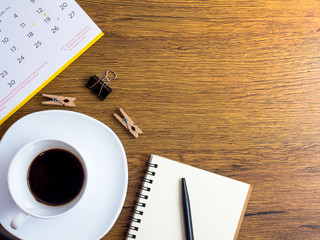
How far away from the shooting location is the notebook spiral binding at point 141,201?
72 centimetres

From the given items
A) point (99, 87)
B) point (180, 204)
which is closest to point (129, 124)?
point (99, 87)

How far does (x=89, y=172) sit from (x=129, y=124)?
0.46 ft

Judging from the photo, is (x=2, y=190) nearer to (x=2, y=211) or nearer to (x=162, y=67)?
(x=2, y=211)

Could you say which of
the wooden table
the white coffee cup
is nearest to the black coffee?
the white coffee cup

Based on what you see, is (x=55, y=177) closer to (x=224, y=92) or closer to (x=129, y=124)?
(x=129, y=124)

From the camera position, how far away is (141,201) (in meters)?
0.73

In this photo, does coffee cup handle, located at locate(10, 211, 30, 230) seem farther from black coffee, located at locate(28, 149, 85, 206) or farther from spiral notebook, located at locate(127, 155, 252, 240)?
spiral notebook, located at locate(127, 155, 252, 240)

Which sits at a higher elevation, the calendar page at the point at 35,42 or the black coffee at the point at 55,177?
the calendar page at the point at 35,42

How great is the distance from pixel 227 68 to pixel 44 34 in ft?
1.44

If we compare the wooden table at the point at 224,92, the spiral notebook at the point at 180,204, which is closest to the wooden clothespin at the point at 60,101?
the wooden table at the point at 224,92

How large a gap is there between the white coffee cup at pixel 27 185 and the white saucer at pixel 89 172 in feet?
0.09

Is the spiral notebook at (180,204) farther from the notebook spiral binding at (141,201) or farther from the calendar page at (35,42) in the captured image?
the calendar page at (35,42)

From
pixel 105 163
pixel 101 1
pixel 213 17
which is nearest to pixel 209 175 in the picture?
pixel 105 163

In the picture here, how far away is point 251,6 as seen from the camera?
78cm
